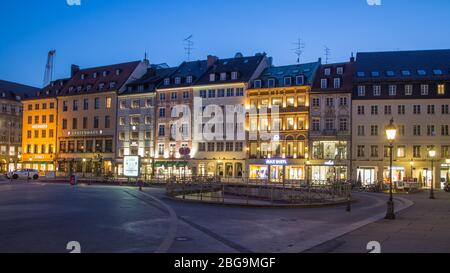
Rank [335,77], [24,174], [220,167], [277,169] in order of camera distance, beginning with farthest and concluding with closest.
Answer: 1. [220,167]
2. [277,169]
3. [24,174]
4. [335,77]

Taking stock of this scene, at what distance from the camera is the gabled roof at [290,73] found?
6788 centimetres

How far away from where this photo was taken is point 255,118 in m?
69.8

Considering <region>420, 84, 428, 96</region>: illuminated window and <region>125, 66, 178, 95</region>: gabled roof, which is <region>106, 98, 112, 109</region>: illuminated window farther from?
<region>420, 84, 428, 96</region>: illuminated window

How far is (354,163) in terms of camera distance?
62.9 m

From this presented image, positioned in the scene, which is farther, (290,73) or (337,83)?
Result: (290,73)

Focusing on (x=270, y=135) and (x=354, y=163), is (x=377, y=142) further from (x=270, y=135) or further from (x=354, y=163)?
(x=270, y=135)

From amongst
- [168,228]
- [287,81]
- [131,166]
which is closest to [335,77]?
[287,81]

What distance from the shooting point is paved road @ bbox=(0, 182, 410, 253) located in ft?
43.4

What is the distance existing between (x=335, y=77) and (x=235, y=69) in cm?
1513

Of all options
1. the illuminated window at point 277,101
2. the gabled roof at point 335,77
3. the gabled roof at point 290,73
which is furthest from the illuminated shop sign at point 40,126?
the gabled roof at point 335,77

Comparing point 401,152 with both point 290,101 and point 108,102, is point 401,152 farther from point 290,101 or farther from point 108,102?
point 108,102

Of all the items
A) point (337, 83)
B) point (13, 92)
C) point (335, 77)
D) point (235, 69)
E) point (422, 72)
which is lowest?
point (337, 83)
